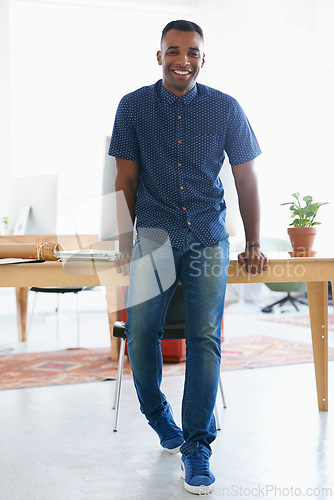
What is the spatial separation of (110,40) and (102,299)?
2545mm

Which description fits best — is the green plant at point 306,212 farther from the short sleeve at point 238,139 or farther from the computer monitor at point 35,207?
the computer monitor at point 35,207

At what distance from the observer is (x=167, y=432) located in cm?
192

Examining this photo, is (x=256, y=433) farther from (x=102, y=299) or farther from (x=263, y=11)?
(x=263, y=11)

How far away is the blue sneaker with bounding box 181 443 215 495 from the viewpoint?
1602 millimetres

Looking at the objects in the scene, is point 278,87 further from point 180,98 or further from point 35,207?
point 180,98

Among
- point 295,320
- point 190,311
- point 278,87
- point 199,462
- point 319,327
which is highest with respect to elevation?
point 278,87

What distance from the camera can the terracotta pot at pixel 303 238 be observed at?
216cm

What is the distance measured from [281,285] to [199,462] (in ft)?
11.7

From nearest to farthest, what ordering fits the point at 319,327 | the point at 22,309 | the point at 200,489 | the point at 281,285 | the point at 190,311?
the point at 200,489
the point at 190,311
the point at 319,327
the point at 22,309
the point at 281,285

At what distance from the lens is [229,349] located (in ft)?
12.6

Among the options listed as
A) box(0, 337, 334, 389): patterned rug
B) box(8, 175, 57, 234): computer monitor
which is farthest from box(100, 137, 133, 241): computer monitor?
box(8, 175, 57, 234): computer monitor

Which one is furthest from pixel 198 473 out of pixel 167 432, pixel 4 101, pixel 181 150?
pixel 4 101

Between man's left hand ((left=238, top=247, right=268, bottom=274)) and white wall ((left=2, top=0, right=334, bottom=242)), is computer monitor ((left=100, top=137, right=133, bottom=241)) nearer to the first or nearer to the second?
man's left hand ((left=238, top=247, right=268, bottom=274))

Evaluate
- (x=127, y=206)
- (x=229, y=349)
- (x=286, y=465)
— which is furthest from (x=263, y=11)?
(x=286, y=465)
